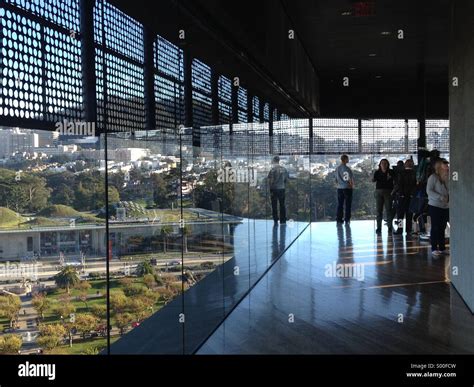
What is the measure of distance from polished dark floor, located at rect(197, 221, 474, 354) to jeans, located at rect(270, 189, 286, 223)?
2.00 ft

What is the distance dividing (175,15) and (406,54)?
938cm

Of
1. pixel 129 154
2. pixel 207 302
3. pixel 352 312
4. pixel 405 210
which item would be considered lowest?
pixel 352 312

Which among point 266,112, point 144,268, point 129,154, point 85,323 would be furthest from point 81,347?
point 266,112

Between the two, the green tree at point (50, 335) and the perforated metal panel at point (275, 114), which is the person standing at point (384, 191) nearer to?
the perforated metal panel at point (275, 114)

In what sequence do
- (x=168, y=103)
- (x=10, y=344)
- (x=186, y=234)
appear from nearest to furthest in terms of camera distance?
(x=10, y=344) < (x=168, y=103) < (x=186, y=234)

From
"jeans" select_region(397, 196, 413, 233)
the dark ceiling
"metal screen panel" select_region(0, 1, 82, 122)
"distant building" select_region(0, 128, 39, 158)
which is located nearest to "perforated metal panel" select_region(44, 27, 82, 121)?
"metal screen panel" select_region(0, 1, 82, 122)

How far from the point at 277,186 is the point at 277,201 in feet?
0.73

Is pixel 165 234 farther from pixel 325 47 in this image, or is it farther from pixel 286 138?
pixel 325 47

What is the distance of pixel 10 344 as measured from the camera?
95.7 inches

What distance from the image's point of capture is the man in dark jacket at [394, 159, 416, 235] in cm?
1218

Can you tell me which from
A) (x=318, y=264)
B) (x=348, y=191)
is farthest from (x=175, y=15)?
(x=348, y=191)

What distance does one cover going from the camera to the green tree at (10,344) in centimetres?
238

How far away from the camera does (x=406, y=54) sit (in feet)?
41.3

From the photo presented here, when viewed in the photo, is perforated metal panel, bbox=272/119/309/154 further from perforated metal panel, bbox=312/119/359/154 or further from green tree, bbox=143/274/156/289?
green tree, bbox=143/274/156/289
